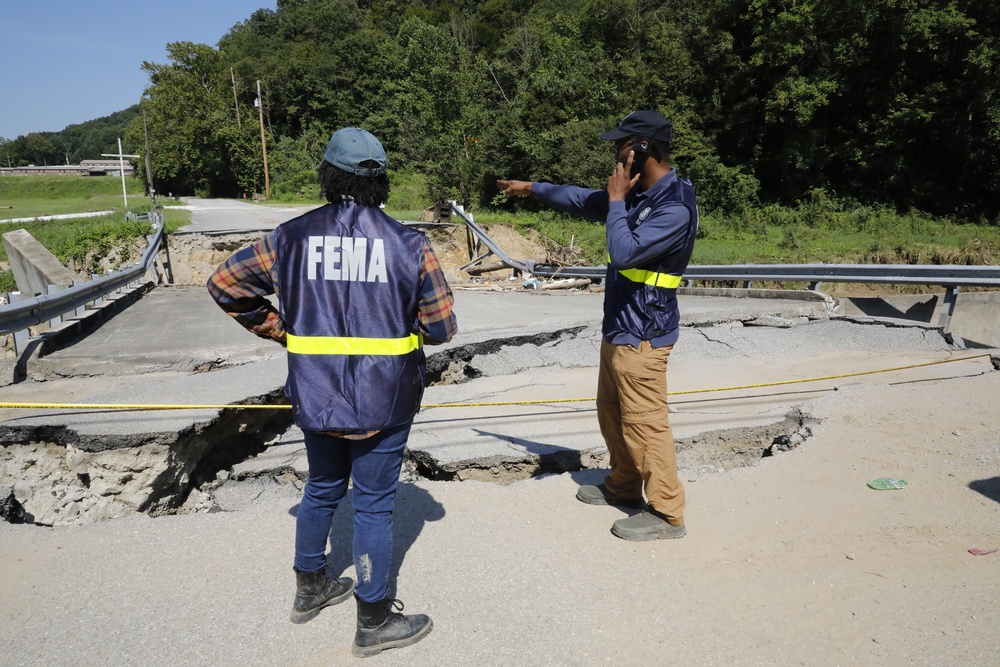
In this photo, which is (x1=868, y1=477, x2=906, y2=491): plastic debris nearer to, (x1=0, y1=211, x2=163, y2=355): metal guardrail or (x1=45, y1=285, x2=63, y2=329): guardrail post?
(x1=0, y1=211, x2=163, y2=355): metal guardrail

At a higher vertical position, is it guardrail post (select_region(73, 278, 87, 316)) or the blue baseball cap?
the blue baseball cap

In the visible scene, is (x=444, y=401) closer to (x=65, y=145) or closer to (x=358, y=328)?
(x=358, y=328)

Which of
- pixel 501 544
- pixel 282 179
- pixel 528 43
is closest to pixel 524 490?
pixel 501 544

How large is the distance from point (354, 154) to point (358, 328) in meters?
0.66

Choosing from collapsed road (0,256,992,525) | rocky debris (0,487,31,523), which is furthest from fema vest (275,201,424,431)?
rocky debris (0,487,31,523)

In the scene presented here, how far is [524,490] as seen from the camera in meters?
4.16

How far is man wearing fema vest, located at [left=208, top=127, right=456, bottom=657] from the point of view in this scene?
2.55m

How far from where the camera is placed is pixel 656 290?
135 inches

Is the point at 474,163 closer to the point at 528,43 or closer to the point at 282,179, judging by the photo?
the point at 528,43

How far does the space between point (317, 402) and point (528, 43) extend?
44068mm

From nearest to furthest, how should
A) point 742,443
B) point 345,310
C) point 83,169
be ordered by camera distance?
1. point 345,310
2. point 742,443
3. point 83,169

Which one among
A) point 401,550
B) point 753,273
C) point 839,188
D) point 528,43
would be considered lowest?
point 401,550

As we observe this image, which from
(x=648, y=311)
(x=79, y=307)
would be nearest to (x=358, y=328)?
(x=648, y=311)

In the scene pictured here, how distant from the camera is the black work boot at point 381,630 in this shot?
2611 mm
